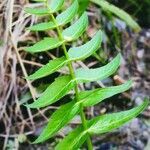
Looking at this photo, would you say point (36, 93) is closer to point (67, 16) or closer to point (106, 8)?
point (106, 8)

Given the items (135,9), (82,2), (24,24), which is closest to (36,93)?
(24,24)

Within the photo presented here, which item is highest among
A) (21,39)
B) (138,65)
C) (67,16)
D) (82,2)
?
(67,16)

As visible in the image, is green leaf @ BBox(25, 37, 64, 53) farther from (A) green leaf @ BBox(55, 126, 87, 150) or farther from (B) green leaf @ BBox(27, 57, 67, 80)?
(A) green leaf @ BBox(55, 126, 87, 150)

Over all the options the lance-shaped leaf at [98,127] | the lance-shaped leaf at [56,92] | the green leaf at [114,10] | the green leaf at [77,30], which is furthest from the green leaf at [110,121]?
the green leaf at [114,10]

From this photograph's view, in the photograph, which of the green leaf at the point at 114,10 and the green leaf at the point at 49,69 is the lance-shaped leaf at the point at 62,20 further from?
the green leaf at the point at 114,10

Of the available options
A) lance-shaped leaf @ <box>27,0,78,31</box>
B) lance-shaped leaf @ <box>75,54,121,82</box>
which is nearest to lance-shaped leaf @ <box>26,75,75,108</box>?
lance-shaped leaf @ <box>75,54,121,82</box>

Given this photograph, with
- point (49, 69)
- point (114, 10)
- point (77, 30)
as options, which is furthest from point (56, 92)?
point (114, 10)
